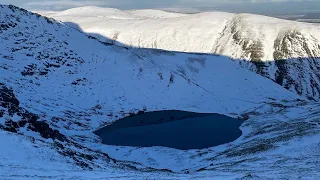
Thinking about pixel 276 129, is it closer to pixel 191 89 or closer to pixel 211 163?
pixel 211 163

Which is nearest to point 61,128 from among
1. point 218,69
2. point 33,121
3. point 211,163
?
point 33,121

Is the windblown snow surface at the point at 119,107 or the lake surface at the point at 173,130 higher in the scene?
the windblown snow surface at the point at 119,107

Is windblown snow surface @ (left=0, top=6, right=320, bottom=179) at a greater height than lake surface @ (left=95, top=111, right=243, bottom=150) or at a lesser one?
greater

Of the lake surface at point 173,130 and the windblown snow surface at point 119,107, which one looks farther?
the lake surface at point 173,130

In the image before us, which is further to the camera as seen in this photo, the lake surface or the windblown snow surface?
the lake surface
